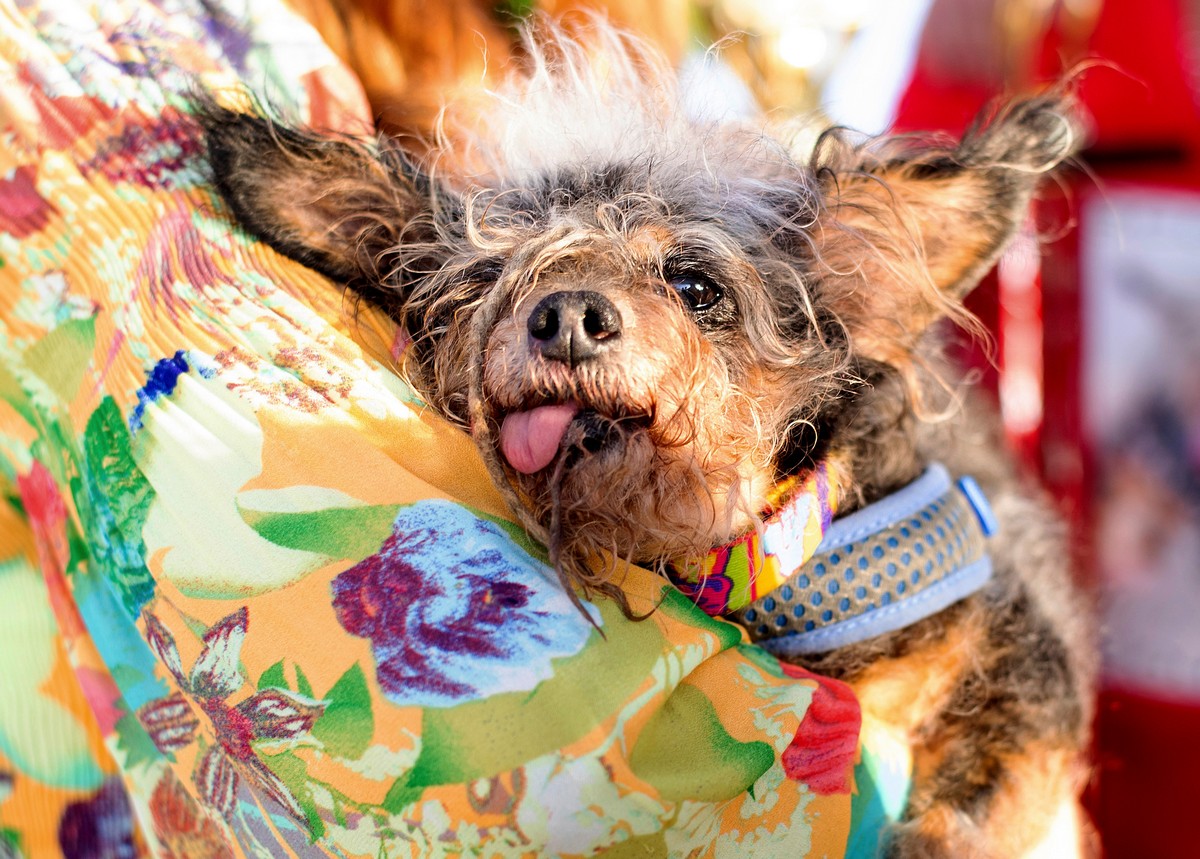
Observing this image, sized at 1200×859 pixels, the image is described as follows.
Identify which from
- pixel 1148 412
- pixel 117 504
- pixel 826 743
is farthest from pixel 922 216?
pixel 1148 412

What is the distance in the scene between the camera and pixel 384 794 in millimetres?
883

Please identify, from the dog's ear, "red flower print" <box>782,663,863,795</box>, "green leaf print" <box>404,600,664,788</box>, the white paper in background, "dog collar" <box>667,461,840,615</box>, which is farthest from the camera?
the white paper in background

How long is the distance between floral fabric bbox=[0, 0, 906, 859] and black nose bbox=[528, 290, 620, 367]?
0.17m

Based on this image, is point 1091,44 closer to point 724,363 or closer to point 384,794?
point 724,363

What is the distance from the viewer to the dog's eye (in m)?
1.36

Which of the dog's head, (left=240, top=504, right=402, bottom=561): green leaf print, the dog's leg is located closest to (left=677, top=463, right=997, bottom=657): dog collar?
the dog's head

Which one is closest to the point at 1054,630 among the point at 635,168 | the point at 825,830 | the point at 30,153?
the point at 825,830

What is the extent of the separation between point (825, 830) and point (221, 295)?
1.01m

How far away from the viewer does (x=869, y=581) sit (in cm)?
131

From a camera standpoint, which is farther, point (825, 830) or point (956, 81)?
point (956, 81)

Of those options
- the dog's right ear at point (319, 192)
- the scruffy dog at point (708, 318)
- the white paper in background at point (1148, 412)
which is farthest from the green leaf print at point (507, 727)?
the white paper in background at point (1148, 412)

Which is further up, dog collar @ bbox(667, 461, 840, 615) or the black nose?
the black nose

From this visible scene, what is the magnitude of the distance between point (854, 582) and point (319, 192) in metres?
1.03

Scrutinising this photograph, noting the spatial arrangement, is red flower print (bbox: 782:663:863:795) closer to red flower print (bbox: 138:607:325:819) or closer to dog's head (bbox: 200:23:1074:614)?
dog's head (bbox: 200:23:1074:614)
